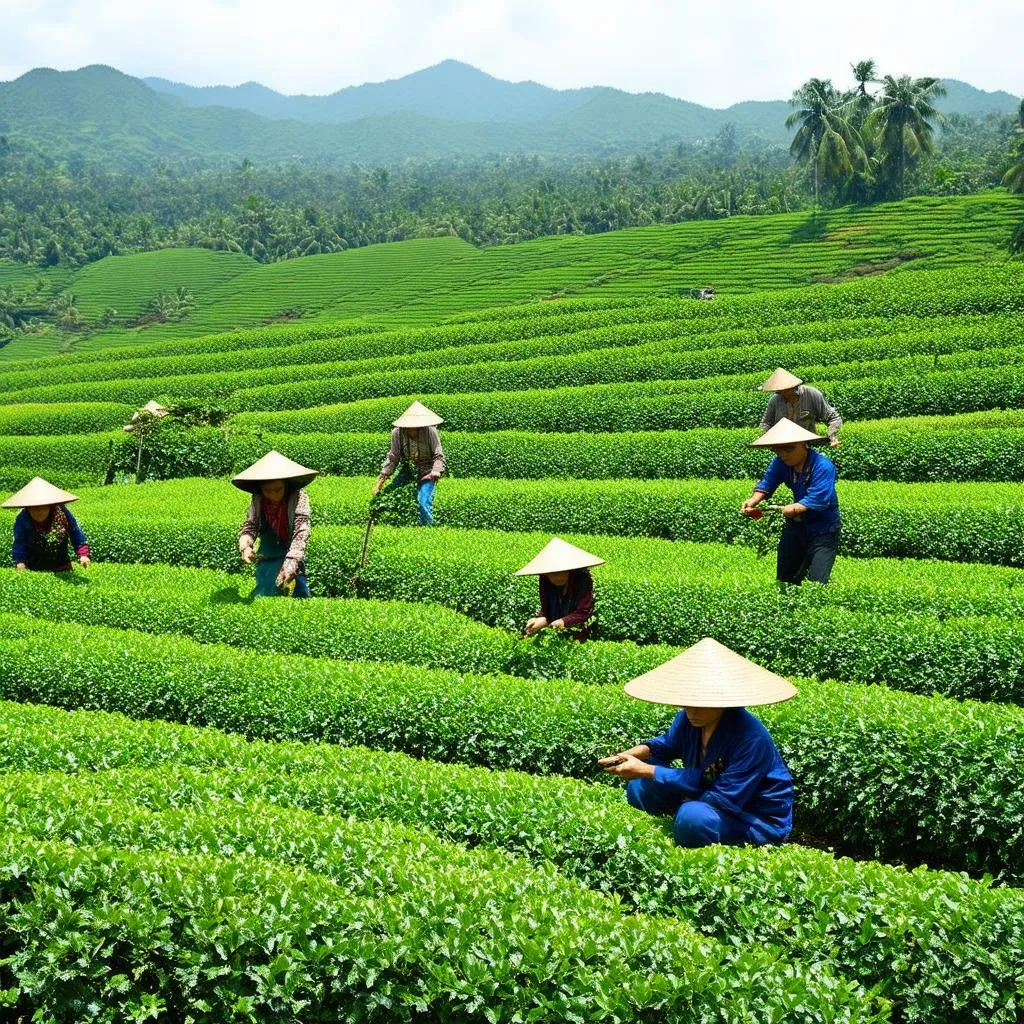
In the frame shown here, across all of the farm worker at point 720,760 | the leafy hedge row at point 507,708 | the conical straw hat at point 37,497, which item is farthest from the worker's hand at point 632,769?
the conical straw hat at point 37,497

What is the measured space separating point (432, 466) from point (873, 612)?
7.73 metres

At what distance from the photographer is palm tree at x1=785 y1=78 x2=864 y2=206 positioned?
67.8 meters

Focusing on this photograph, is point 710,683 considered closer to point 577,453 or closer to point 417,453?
point 417,453

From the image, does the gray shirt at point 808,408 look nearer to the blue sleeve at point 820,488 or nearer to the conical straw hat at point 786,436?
the conical straw hat at point 786,436

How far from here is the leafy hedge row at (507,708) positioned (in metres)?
7.59

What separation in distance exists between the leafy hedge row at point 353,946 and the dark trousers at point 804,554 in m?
6.35

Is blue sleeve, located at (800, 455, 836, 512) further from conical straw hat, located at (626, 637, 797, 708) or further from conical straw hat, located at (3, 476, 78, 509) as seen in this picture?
conical straw hat, located at (3, 476, 78, 509)

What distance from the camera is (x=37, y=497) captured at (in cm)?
1388

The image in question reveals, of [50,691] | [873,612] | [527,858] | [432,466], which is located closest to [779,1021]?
[527,858]

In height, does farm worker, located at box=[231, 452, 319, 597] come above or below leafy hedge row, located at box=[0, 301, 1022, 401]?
below

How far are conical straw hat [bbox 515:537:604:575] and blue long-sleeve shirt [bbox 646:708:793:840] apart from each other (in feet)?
10.5

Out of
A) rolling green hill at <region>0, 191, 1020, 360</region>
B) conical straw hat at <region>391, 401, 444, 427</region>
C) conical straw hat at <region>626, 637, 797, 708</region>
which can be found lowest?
conical straw hat at <region>626, 637, 797, 708</region>

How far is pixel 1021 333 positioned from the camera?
28938 millimetres

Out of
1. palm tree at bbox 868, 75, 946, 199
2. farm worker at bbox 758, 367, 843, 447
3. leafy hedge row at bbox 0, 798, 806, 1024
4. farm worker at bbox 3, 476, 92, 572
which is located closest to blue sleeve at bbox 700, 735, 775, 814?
leafy hedge row at bbox 0, 798, 806, 1024
